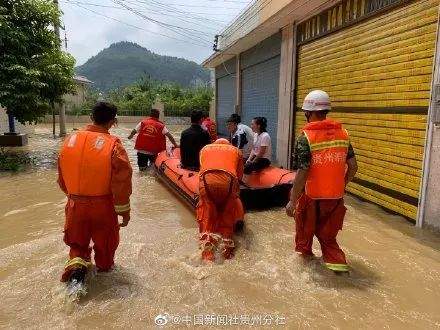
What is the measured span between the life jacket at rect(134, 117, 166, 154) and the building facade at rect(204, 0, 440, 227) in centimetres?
323

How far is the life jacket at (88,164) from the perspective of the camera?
3232 millimetres

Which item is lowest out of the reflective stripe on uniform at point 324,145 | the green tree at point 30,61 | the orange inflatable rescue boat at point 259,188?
the orange inflatable rescue boat at point 259,188

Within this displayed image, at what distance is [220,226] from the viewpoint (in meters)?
4.47

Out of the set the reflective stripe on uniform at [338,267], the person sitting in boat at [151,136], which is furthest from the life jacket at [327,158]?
the person sitting in boat at [151,136]

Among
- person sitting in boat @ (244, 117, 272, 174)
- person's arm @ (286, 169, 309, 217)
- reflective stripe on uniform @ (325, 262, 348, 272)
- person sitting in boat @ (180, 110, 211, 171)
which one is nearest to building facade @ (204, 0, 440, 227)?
person sitting in boat @ (244, 117, 272, 174)

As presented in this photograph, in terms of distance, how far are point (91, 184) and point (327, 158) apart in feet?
6.82

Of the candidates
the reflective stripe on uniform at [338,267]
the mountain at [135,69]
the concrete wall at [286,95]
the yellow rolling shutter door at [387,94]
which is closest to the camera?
the reflective stripe on uniform at [338,267]

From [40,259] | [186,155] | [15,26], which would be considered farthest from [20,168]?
[40,259]

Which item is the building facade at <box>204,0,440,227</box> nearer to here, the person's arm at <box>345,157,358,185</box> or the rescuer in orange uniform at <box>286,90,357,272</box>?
the person's arm at <box>345,157,358,185</box>

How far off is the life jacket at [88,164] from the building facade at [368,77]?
409cm

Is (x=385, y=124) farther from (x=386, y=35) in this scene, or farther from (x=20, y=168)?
(x=20, y=168)

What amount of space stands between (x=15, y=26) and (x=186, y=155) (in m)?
6.59

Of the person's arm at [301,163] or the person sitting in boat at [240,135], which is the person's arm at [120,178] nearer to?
the person's arm at [301,163]

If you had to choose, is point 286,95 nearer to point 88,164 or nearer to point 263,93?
point 263,93
